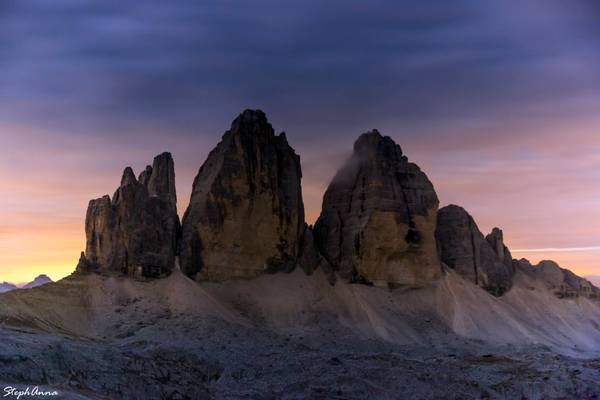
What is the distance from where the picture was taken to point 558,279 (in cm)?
11362

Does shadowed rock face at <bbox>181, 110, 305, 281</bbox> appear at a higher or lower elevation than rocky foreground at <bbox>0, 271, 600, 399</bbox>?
higher

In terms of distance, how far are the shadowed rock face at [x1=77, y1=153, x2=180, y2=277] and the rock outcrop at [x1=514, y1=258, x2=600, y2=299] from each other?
57.4 meters

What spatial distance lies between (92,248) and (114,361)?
1232 inches

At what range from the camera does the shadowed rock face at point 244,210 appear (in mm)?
80562

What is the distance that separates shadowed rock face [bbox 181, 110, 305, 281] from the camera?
80562 mm

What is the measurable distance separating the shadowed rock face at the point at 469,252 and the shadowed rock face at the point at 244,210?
24726 millimetres

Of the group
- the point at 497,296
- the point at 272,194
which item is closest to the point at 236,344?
the point at 272,194

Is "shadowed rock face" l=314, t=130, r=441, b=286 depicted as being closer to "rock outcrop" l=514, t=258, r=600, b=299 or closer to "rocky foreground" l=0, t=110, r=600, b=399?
"rocky foreground" l=0, t=110, r=600, b=399

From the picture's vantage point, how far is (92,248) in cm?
7706

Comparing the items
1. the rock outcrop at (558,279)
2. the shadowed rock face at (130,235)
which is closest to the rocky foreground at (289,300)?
the shadowed rock face at (130,235)

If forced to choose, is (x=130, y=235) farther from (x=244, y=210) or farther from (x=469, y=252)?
(x=469, y=252)

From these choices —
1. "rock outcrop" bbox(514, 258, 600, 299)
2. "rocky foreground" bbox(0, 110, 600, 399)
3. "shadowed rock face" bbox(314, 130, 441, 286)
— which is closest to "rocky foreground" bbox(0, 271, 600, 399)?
"rocky foreground" bbox(0, 110, 600, 399)

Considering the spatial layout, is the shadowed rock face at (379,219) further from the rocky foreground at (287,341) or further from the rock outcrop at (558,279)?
the rock outcrop at (558,279)

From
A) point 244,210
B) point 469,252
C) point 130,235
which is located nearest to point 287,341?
point 244,210
